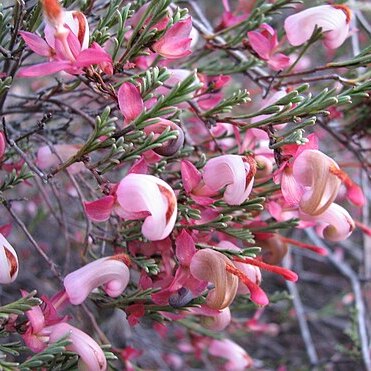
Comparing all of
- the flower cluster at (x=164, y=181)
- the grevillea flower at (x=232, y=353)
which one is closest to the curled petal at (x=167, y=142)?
the flower cluster at (x=164, y=181)

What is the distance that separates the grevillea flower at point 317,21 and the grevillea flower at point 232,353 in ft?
2.07

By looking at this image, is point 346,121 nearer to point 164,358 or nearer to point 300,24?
point 300,24

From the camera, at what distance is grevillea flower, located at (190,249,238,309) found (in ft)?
2.11

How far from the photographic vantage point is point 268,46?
2.79ft

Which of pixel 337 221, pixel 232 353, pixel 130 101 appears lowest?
pixel 232 353

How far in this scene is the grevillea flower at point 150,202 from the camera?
0.59 m

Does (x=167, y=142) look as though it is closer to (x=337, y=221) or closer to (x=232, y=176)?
(x=232, y=176)

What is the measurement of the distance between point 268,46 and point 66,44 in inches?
14.0

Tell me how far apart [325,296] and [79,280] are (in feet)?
6.94

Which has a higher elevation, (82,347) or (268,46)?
(268,46)

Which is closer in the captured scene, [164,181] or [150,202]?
[150,202]

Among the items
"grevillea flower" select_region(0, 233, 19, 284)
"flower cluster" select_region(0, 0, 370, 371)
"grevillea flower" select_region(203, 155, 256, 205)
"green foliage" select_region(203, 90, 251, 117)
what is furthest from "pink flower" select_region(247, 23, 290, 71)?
"grevillea flower" select_region(0, 233, 19, 284)

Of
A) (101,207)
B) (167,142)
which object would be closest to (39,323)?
(101,207)

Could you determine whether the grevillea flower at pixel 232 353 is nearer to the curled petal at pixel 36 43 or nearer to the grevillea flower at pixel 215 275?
the grevillea flower at pixel 215 275
